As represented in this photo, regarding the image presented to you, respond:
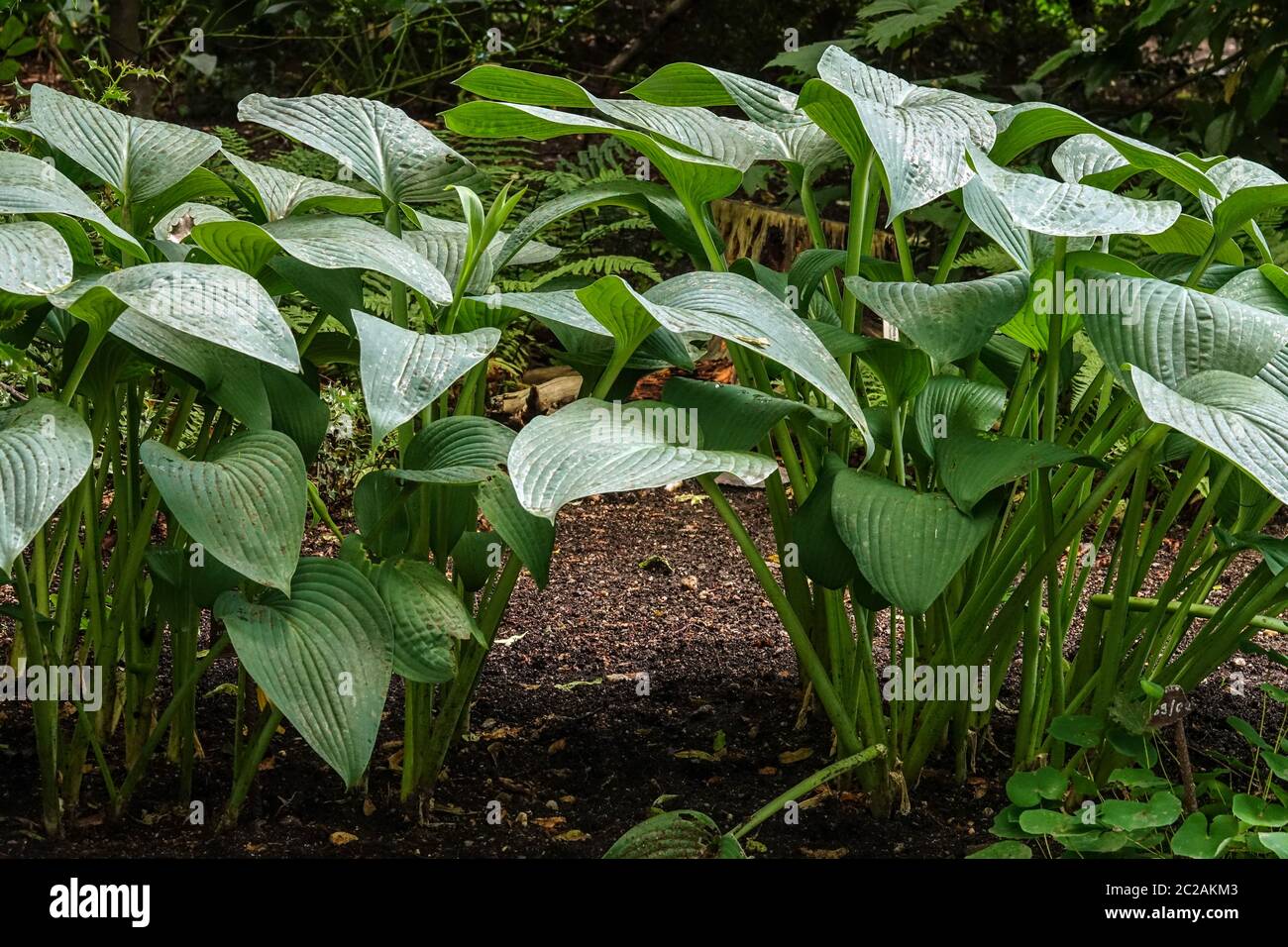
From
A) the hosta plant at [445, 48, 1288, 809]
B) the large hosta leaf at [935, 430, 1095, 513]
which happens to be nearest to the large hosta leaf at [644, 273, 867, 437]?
the hosta plant at [445, 48, 1288, 809]

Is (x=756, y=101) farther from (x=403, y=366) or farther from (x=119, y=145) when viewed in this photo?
(x=119, y=145)

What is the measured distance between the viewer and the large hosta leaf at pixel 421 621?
1.08 metres

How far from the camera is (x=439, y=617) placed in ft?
3.60

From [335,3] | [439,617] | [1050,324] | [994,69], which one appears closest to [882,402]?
[1050,324]

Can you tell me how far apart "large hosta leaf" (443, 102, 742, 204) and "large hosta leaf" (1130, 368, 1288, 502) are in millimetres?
469

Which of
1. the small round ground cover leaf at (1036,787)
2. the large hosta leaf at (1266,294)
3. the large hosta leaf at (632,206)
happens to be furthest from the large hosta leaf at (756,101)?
the small round ground cover leaf at (1036,787)

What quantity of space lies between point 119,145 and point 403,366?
0.54 meters

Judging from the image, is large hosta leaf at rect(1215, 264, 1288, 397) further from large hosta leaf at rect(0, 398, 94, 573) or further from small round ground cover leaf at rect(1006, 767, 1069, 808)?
large hosta leaf at rect(0, 398, 94, 573)

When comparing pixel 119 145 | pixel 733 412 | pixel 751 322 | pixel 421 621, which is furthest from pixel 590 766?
pixel 119 145

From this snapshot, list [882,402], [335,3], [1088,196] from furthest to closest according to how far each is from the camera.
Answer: [335,3] < [882,402] < [1088,196]

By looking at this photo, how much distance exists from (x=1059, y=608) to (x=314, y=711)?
0.86 meters

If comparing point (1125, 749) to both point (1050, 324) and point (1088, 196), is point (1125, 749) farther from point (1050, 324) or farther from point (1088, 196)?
point (1088, 196)

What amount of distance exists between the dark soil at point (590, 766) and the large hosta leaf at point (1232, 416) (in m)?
0.55

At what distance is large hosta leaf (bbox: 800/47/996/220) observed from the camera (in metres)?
1.03
